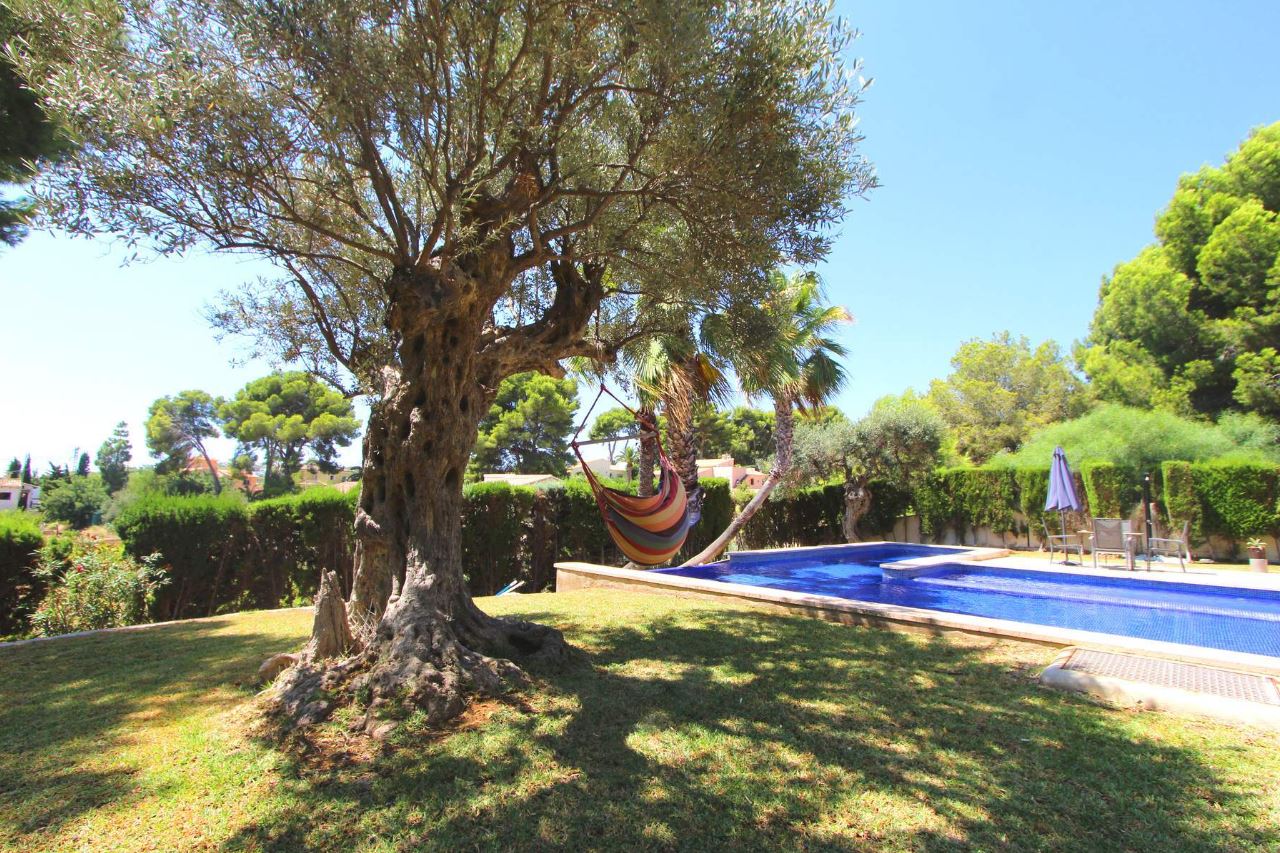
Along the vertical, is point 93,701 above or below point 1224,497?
below

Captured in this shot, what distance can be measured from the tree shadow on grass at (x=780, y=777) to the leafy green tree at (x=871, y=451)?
41.1ft

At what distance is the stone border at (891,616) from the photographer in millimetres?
4691

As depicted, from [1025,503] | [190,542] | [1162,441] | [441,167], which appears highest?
[441,167]

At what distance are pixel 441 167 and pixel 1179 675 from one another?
7043mm

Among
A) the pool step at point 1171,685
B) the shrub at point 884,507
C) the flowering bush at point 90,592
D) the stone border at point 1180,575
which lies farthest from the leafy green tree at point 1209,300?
the flowering bush at point 90,592

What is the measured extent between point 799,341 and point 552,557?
20.6 ft

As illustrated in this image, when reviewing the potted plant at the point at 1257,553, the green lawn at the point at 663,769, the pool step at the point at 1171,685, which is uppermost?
the potted plant at the point at 1257,553

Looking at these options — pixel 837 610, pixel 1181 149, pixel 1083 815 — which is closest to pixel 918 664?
pixel 837 610

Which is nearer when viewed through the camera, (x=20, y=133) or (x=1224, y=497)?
(x=20, y=133)

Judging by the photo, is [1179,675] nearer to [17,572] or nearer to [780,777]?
[780,777]

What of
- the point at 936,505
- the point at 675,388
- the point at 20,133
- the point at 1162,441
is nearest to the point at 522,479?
the point at 936,505

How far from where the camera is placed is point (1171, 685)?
4129mm

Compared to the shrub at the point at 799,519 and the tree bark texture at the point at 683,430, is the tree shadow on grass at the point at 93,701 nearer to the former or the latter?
the tree bark texture at the point at 683,430

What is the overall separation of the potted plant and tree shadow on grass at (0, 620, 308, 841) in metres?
14.4
